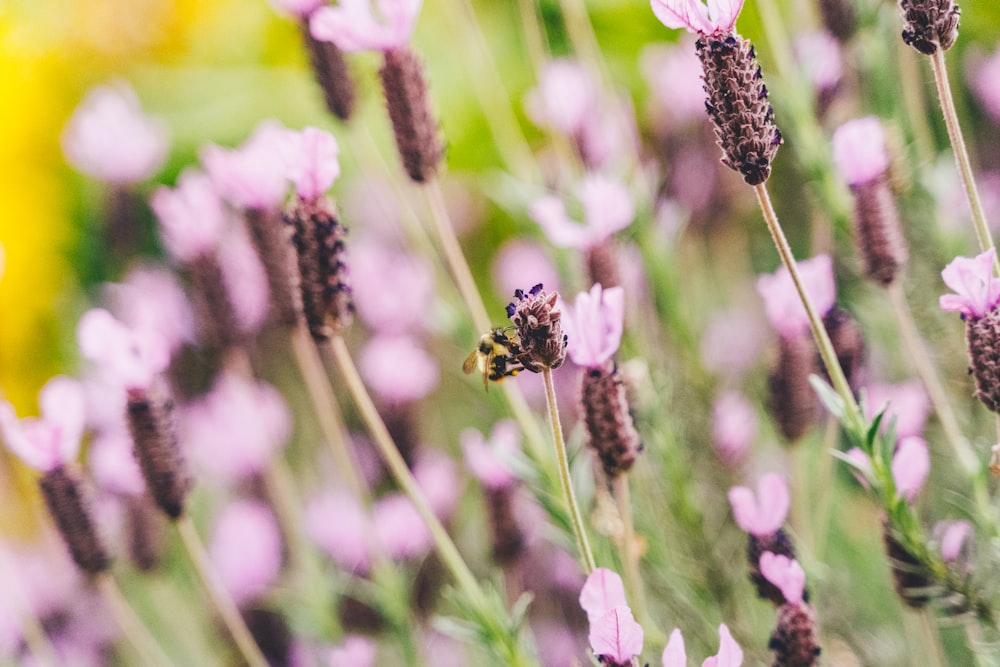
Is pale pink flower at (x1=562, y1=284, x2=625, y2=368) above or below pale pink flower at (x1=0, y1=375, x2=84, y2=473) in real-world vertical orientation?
below

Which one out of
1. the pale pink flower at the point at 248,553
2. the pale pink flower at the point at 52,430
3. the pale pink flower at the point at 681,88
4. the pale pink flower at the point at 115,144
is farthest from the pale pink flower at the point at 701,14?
the pale pink flower at the point at 115,144

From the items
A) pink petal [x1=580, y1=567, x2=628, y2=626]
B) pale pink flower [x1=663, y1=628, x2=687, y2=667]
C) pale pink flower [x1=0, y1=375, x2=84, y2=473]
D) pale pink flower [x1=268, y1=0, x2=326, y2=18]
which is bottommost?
pale pink flower [x1=663, y1=628, x2=687, y2=667]

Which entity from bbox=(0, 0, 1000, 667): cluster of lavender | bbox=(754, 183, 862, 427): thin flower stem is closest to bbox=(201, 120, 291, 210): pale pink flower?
bbox=(0, 0, 1000, 667): cluster of lavender

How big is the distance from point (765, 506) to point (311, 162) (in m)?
0.40

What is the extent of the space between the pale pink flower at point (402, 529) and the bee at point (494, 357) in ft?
1.40

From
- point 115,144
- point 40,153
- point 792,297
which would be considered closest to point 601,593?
point 792,297

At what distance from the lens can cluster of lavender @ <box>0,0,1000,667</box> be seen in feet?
1.98

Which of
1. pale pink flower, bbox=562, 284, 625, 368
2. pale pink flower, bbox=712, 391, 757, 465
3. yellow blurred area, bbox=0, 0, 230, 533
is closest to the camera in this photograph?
pale pink flower, bbox=562, 284, 625, 368

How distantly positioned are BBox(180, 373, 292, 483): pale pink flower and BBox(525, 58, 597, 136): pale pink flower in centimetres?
48

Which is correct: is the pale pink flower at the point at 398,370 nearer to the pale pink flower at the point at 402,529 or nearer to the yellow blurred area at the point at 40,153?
the pale pink flower at the point at 402,529

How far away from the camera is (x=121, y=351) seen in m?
0.76

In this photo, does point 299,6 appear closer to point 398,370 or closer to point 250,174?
point 250,174

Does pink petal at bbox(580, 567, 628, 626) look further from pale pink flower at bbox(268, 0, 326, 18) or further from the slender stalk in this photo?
pale pink flower at bbox(268, 0, 326, 18)

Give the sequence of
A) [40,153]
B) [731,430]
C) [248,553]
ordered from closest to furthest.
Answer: [731,430] < [248,553] < [40,153]
